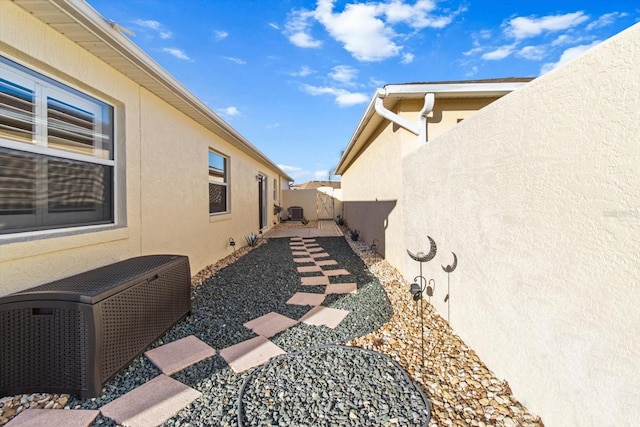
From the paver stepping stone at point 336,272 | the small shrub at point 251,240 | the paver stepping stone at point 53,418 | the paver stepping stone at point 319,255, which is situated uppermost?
the small shrub at point 251,240

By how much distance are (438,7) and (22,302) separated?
7.70m

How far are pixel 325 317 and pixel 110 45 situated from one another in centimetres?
386

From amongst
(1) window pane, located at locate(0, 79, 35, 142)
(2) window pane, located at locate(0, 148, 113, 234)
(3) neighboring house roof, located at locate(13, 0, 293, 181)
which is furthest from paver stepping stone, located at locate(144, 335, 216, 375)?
(3) neighboring house roof, located at locate(13, 0, 293, 181)

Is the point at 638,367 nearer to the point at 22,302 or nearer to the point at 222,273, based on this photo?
the point at 22,302

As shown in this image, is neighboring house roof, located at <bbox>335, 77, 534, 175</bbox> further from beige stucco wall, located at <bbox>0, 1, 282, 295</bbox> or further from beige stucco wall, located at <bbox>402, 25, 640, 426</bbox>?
beige stucco wall, located at <bbox>0, 1, 282, 295</bbox>

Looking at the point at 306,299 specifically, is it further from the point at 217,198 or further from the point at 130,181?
the point at 217,198

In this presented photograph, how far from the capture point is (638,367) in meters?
1.15

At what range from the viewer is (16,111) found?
2.32m

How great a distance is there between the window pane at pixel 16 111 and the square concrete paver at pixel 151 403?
2.35m

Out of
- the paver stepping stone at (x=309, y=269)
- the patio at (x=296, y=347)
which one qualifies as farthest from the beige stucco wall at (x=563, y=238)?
the paver stepping stone at (x=309, y=269)

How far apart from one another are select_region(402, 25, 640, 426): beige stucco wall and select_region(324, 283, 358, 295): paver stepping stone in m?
2.03

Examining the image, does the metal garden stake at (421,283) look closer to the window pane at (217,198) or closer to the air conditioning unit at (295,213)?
the window pane at (217,198)

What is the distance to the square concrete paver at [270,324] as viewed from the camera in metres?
3.04

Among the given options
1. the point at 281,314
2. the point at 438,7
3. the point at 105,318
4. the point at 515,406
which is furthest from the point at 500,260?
the point at 438,7
